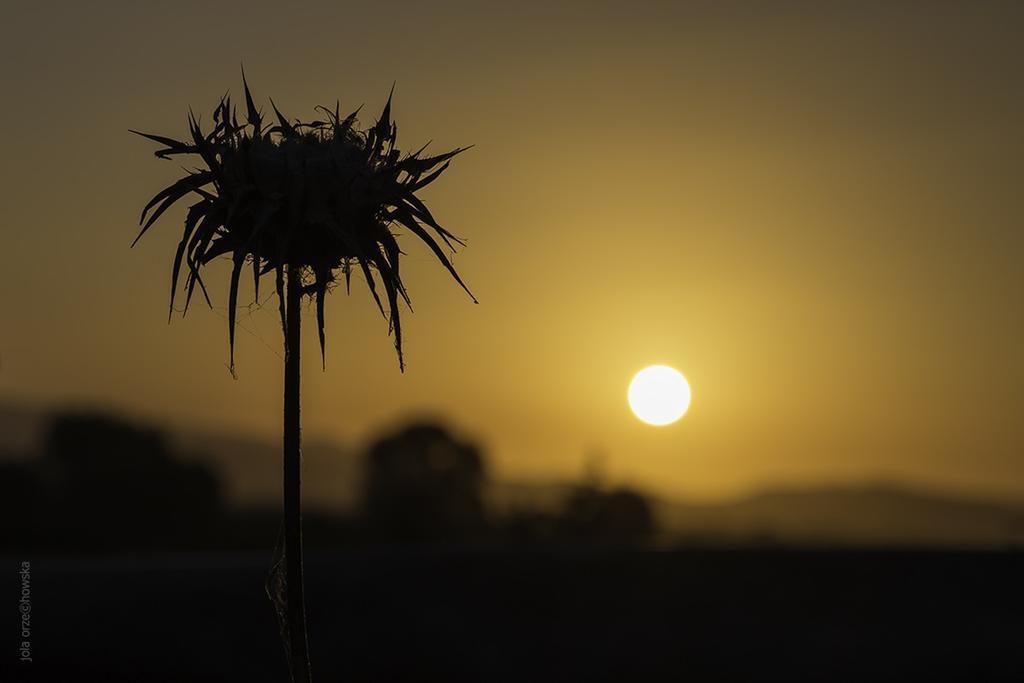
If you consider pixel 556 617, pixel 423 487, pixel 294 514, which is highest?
pixel 423 487

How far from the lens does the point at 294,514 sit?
1062 centimetres

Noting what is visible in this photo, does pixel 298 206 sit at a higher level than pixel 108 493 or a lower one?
lower

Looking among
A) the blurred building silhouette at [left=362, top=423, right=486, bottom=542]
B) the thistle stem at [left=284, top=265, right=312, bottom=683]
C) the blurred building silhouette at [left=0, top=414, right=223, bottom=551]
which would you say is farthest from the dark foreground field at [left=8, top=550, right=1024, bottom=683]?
the blurred building silhouette at [left=362, top=423, right=486, bottom=542]

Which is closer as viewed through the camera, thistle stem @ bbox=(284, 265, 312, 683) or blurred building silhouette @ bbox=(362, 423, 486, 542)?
thistle stem @ bbox=(284, 265, 312, 683)

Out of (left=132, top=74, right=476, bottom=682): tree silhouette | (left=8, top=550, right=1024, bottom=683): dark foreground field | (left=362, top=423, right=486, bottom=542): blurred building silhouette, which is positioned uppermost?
(left=362, top=423, right=486, bottom=542): blurred building silhouette

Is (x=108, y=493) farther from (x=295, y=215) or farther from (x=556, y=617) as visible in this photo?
(x=295, y=215)

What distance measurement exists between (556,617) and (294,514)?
16.3 meters

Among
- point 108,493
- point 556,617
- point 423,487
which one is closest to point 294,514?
point 556,617

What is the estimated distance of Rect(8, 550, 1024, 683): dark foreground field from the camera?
69.0ft

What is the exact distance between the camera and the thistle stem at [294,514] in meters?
10.6

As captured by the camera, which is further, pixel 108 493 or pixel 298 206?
pixel 108 493

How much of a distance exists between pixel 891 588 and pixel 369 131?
2031cm

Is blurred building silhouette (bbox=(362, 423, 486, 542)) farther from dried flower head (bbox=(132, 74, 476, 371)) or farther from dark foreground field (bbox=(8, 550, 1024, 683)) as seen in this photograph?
dried flower head (bbox=(132, 74, 476, 371))

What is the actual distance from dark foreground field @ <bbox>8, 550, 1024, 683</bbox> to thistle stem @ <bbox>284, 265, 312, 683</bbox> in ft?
31.9
